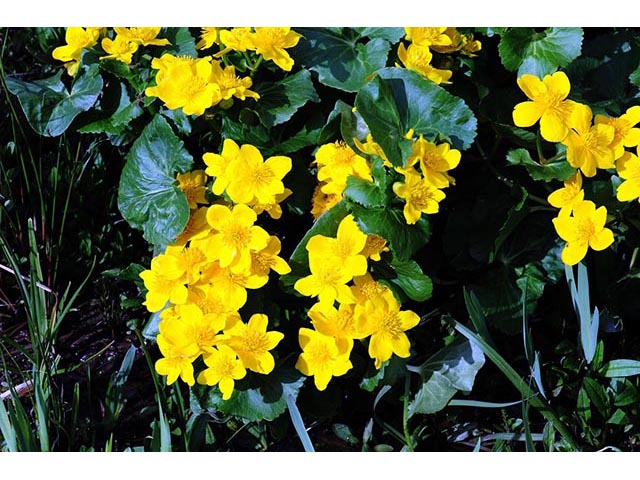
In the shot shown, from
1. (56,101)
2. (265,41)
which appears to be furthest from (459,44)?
(56,101)

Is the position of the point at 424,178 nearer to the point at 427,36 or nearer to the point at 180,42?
the point at 427,36

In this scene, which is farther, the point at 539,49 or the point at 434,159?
the point at 539,49

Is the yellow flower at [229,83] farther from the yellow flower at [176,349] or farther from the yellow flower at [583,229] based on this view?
the yellow flower at [583,229]

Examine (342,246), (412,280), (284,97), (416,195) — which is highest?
(284,97)

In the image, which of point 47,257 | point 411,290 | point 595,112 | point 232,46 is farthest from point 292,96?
point 47,257

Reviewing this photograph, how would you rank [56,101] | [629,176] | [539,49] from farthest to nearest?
1. [56,101]
2. [539,49]
3. [629,176]

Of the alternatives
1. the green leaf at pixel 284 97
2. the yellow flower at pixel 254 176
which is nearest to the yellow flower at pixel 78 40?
the green leaf at pixel 284 97

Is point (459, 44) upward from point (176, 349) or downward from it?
upward
